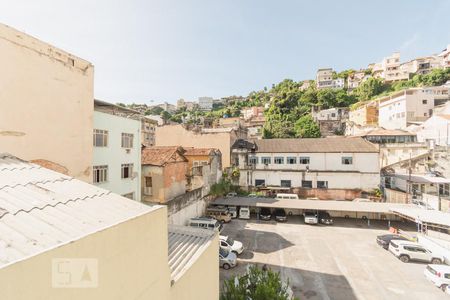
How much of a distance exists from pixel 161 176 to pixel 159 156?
258cm

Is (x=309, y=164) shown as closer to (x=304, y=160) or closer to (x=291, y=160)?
(x=304, y=160)

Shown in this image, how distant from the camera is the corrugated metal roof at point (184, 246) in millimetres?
6203

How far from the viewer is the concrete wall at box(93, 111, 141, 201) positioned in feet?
47.6

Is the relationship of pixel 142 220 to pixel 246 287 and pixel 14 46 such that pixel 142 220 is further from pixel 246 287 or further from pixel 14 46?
pixel 14 46

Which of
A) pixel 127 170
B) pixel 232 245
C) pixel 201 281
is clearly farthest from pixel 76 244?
pixel 232 245

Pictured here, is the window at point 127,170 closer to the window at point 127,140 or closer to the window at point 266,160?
the window at point 127,140

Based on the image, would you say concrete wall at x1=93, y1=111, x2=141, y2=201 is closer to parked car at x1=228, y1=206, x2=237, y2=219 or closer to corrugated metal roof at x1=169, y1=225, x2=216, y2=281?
corrugated metal roof at x1=169, y1=225, x2=216, y2=281

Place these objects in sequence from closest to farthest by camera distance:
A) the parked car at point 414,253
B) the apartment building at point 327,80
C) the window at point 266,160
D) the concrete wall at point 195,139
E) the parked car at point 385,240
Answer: the parked car at point 414,253, the parked car at point 385,240, the window at point 266,160, the concrete wall at point 195,139, the apartment building at point 327,80

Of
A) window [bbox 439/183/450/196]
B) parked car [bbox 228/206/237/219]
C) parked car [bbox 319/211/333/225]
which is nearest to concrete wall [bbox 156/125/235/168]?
parked car [bbox 228/206/237/219]

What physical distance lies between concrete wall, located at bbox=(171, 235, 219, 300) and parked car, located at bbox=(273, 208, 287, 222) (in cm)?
1794

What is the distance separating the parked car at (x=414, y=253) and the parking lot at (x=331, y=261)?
43cm

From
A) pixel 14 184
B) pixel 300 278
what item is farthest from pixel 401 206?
pixel 14 184

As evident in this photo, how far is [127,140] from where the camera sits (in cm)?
1695

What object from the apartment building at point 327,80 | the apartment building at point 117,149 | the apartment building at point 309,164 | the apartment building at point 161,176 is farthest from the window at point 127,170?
the apartment building at point 327,80
